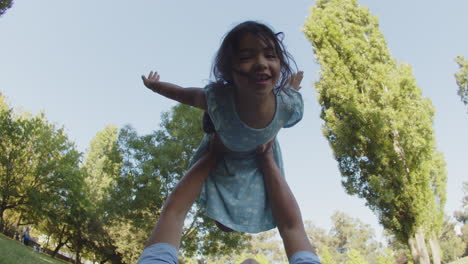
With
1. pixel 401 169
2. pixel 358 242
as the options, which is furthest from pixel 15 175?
pixel 358 242

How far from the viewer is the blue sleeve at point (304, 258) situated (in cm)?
129

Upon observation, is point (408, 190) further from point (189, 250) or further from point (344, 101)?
point (189, 250)

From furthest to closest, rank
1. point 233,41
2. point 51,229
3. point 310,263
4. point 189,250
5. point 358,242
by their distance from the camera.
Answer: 1. point 358,242
2. point 51,229
3. point 189,250
4. point 233,41
5. point 310,263

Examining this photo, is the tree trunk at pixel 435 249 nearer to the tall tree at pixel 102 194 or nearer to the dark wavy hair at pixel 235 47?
the dark wavy hair at pixel 235 47

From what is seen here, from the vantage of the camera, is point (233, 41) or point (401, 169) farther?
point (401, 169)

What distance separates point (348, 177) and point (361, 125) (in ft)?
6.27

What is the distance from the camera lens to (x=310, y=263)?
1.28 metres

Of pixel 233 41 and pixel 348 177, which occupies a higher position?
pixel 348 177

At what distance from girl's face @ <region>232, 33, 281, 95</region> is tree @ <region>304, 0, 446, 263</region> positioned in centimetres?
913

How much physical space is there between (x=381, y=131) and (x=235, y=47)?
936 centimetres

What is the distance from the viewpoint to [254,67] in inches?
58.1

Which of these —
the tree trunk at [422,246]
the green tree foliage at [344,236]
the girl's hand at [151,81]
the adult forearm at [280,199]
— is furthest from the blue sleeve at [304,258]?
the green tree foliage at [344,236]

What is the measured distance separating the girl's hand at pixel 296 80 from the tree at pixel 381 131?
337 inches

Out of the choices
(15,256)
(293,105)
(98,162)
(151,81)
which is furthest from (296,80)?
(98,162)
